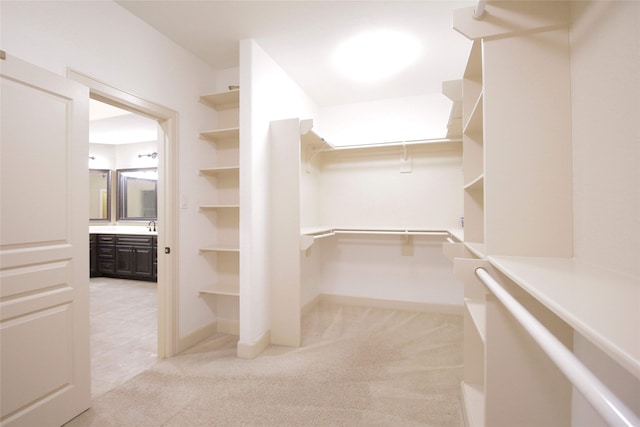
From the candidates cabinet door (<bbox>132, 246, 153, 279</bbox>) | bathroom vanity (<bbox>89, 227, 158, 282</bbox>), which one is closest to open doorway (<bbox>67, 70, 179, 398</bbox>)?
bathroom vanity (<bbox>89, 227, 158, 282</bbox>)

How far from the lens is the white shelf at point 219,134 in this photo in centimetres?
255

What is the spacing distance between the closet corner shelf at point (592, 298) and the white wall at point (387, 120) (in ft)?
8.86

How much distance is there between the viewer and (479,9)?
105cm

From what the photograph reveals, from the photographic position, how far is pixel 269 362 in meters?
2.21

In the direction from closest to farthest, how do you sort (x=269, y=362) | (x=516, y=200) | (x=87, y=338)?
(x=516, y=200)
(x=87, y=338)
(x=269, y=362)

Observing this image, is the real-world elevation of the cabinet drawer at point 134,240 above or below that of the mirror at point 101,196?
below

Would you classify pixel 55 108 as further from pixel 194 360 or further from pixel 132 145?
pixel 132 145

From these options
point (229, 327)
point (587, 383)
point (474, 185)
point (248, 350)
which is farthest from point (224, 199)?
point (587, 383)

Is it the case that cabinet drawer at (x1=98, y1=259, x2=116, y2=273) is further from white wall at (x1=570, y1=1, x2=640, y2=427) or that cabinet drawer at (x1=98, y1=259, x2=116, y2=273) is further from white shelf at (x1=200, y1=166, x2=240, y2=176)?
white wall at (x1=570, y1=1, x2=640, y2=427)

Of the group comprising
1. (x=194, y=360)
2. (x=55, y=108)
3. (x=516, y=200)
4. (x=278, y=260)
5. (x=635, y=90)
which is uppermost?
(x=55, y=108)

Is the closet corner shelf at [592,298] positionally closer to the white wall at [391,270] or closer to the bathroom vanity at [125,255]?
the white wall at [391,270]

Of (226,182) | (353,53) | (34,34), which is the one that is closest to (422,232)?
(353,53)

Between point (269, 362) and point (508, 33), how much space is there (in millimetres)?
2433

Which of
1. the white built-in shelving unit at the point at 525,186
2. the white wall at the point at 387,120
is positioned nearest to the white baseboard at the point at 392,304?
the white wall at the point at 387,120
